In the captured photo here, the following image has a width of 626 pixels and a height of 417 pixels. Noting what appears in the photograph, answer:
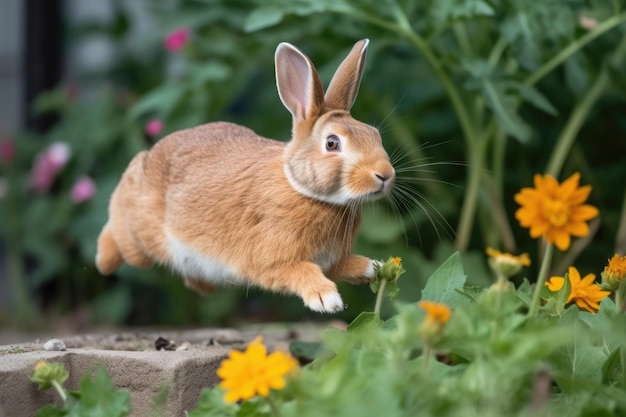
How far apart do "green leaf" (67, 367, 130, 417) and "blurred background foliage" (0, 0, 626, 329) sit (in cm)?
148

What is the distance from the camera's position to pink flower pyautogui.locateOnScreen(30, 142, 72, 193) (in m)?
5.83

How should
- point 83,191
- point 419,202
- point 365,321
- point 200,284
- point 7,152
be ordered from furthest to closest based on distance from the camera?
point 7,152
point 83,191
point 419,202
point 200,284
point 365,321

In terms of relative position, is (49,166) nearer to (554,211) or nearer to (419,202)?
(419,202)

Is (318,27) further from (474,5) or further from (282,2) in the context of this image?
(474,5)

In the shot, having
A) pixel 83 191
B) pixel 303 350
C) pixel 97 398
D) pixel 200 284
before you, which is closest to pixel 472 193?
pixel 303 350

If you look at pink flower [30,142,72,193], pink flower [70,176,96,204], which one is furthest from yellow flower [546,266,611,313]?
pink flower [30,142,72,193]

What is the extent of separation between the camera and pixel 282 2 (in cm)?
383

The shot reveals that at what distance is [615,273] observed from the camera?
2.38 metres

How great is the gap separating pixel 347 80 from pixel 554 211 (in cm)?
89

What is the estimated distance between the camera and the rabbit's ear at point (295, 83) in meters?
2.58

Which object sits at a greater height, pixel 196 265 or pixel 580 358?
pixel 196 265

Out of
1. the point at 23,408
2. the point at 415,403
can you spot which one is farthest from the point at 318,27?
the point at 415,403

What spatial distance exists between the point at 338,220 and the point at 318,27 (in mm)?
2293

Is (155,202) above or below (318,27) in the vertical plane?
below
